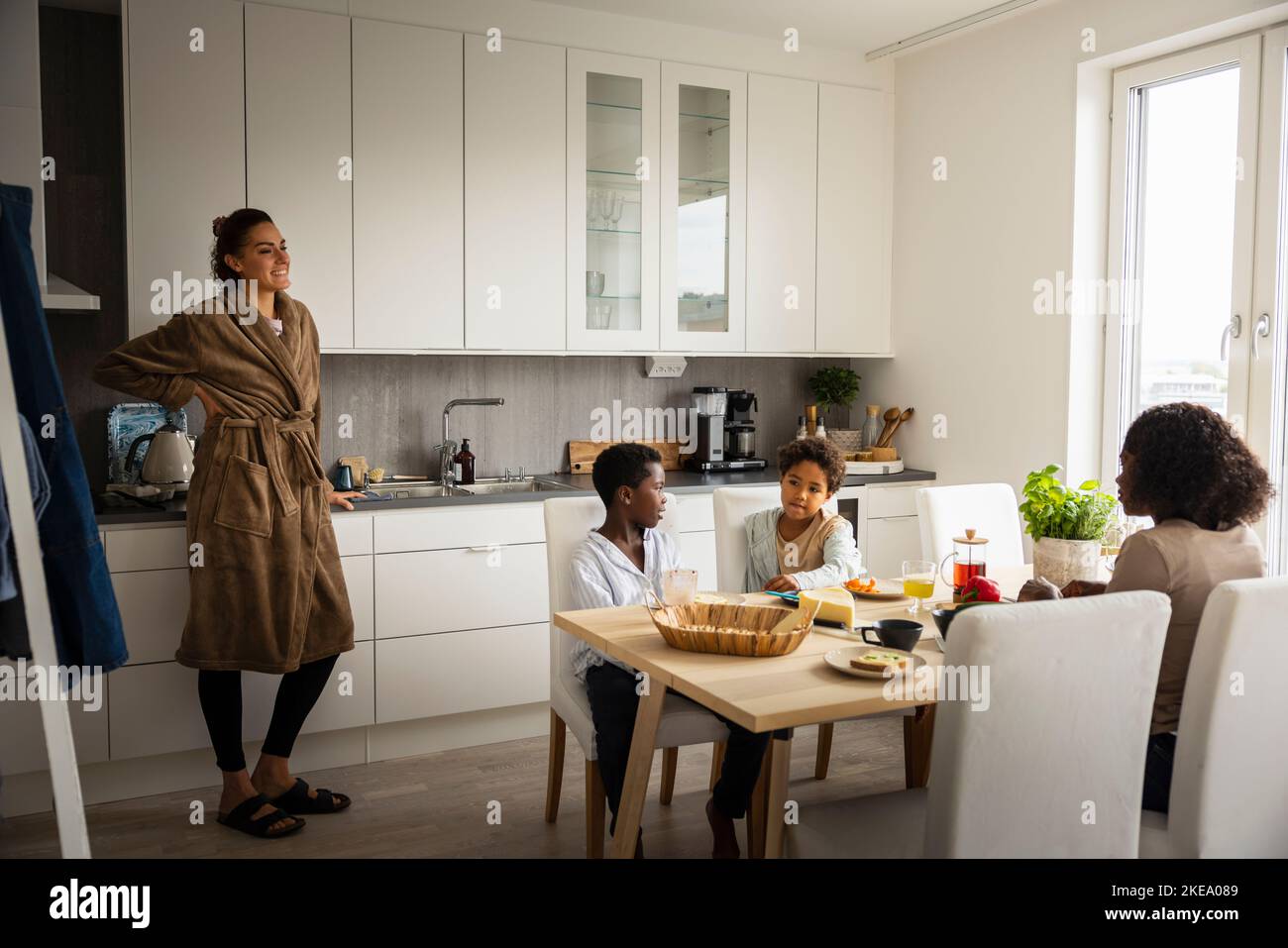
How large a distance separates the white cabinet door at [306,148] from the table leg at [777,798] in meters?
2.16

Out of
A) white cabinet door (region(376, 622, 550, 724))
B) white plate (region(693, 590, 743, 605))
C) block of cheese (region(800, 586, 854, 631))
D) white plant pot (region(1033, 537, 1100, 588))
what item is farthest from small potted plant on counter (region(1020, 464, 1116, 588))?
white cabinet door (region(376, 622, 550, 724))

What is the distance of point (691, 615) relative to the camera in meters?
2.18

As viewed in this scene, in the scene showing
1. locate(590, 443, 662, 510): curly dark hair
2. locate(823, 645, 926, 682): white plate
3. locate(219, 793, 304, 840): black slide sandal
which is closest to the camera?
locate(823, 645, 926, 682): white plate

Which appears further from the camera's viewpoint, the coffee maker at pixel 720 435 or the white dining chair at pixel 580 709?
the coffee maker at pixel 720 435

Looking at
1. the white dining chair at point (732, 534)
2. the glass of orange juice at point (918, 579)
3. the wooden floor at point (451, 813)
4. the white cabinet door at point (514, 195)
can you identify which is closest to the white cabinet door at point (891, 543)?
the wooden floor at point (451, 813)

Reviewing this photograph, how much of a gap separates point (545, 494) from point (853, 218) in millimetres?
1784

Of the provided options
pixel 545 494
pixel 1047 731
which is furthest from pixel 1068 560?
pixel 545 494

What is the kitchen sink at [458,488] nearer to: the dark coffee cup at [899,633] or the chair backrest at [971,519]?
the chair backrest at [971,519]

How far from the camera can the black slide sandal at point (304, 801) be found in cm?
308

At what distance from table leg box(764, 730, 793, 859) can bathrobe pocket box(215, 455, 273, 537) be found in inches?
62.2

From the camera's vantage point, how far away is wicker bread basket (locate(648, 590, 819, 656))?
6.75ft

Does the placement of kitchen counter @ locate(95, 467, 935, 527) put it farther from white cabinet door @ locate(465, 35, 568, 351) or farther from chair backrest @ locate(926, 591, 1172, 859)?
chair backrest @ locate(926, 591, 1172, 859)
